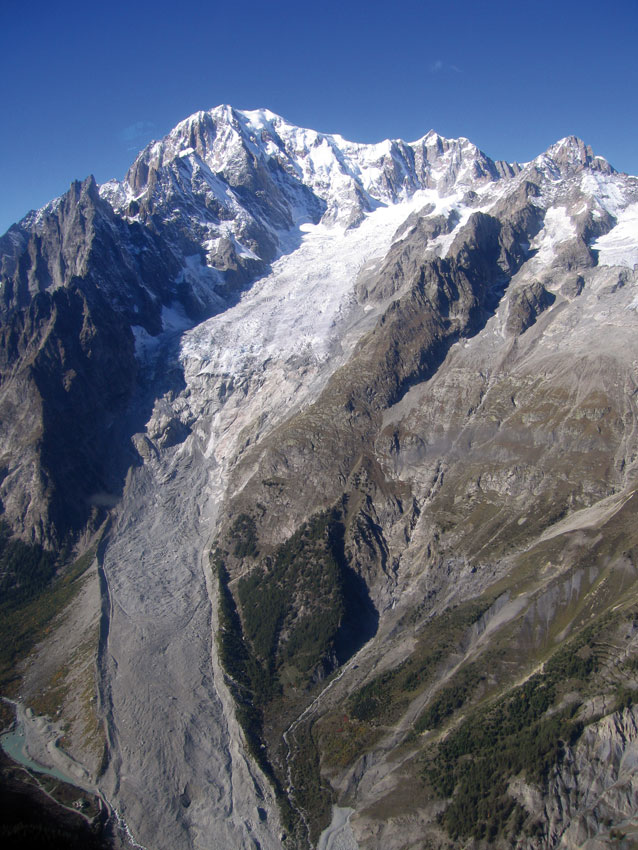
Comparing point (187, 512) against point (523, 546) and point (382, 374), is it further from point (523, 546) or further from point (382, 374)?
point (523, 546)

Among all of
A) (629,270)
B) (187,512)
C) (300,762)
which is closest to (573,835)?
(300,762)

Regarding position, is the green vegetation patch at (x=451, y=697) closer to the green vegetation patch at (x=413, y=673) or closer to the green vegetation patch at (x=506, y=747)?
the green vegetation patch at (x=506, y=747)

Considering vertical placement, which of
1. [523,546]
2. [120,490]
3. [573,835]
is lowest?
[573,835]

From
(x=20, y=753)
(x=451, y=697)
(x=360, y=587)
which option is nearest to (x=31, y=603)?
(x=20, y=753)

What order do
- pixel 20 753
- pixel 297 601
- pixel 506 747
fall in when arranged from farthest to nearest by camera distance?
1. pixel 297 601
2. pixel 20 753
3. pixel 506 747

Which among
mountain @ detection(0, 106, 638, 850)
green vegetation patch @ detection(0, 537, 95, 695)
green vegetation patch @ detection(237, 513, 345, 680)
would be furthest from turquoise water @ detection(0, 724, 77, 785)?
green vegetation patch @ detection(237, 513, 345, 680)

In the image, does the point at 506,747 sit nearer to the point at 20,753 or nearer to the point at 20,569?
the point at 20,753

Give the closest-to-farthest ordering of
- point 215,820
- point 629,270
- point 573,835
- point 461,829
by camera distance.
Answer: point 573,835, point 461,829, point 215,820, point 629,270
